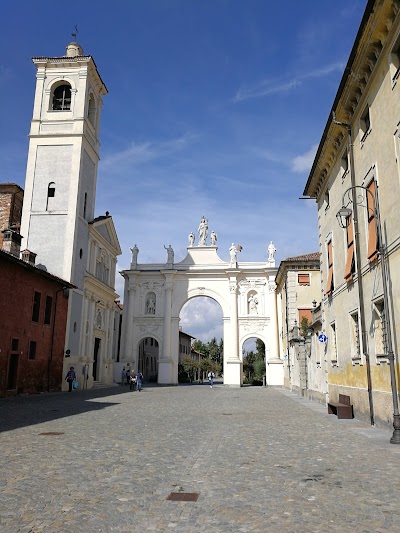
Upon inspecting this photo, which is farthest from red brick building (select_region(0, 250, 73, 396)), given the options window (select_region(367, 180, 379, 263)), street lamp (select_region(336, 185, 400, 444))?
window (select_region(367, 180, 379, 263))

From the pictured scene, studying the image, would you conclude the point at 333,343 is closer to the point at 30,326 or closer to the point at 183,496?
the point at 183,496

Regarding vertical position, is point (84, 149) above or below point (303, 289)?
above

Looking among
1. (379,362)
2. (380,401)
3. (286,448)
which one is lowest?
(286,448)

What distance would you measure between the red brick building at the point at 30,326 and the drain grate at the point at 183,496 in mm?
18112

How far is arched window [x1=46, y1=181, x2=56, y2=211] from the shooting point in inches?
1319

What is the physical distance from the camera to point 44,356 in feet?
89.4

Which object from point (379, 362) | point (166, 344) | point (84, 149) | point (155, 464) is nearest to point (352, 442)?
point (379, 362)

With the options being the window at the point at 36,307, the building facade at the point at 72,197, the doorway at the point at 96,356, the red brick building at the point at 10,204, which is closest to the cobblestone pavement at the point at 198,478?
the window at the point at 36,307

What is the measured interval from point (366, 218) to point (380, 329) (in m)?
3.28

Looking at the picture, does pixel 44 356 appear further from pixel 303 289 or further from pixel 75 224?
pixel 303 289

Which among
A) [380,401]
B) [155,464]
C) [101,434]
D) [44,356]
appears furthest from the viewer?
[44,356]

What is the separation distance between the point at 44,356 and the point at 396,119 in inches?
903

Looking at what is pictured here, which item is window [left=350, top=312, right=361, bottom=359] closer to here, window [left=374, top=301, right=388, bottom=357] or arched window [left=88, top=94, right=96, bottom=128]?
window [left=374, top=301, right=388, bottom=357]

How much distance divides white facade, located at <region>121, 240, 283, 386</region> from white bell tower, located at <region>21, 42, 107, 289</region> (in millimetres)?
16344
